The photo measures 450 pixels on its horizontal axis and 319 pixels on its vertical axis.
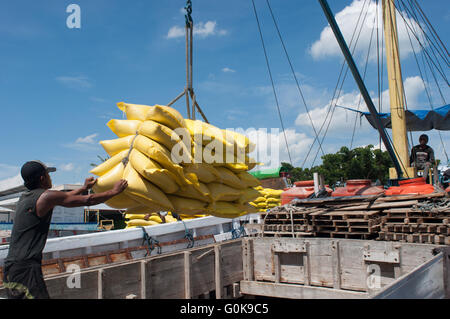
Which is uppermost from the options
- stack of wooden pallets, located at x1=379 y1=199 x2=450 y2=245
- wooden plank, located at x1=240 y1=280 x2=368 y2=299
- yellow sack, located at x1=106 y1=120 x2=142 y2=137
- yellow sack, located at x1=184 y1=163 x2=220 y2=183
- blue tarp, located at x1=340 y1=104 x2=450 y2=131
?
blue tarp, located at x1=340 y1=104 x2=450 y2=131

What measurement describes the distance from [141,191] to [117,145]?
0.55 metres

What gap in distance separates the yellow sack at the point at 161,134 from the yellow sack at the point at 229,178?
Result: 655mm

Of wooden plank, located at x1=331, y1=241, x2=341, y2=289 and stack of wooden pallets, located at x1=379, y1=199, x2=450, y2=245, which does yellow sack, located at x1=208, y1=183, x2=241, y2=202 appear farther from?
stack of wooden pallets, located at x1=379, y1=199, x2=450, y2=245

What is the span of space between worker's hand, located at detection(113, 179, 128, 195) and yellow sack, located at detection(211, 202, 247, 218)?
43.7 inches

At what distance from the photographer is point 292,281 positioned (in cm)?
627

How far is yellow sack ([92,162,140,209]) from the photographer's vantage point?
279cm

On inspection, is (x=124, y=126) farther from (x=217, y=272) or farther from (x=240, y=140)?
(x=217, y=272)

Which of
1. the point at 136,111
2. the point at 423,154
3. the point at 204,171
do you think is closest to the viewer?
the point at 136,111

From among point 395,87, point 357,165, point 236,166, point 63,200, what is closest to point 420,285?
point 236,166

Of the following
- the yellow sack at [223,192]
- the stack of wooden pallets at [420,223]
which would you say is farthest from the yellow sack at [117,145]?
the stack of wooden pallets at [420,223]

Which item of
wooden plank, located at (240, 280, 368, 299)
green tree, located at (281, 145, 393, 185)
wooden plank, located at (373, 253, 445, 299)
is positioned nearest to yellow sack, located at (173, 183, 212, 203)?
wooden plank, located at (373, 253, 445, 299)

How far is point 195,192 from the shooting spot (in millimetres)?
3307

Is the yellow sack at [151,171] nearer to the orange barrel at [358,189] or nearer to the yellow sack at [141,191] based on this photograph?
the yellow sack at [141,191]

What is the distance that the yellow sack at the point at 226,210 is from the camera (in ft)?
12.0
